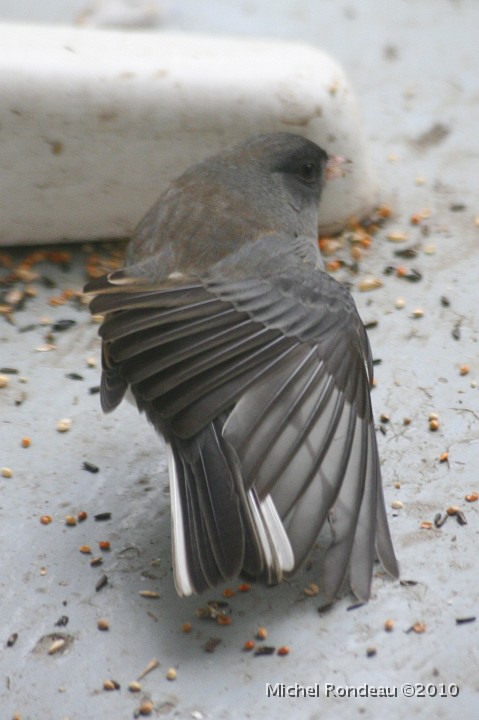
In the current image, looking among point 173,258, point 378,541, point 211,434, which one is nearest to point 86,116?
point 173,258

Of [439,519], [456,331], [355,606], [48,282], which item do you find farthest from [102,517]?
[456,331]

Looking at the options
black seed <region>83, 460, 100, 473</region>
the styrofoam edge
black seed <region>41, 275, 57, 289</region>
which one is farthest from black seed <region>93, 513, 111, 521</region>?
the styrofoam edge

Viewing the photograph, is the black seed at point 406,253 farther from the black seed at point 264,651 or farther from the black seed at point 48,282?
the black seed at point 264,651

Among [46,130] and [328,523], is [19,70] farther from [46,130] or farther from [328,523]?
[328,523]

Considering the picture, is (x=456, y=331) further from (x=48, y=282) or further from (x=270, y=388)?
(x=48, y=282)

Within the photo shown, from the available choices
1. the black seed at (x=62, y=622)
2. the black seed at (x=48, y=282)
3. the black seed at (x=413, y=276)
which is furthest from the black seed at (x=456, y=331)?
the black seed at (x=62, y=622)

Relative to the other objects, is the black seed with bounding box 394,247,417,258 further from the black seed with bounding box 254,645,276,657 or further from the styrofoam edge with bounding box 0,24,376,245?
the black seed with bounding box 254,645,276,657
